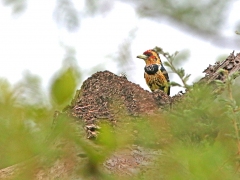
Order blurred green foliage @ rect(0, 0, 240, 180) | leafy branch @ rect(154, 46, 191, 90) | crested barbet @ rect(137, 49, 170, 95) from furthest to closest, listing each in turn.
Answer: crested barbet @ rect(137, 49, 170, 95), leafy branch @ rect(154, 46, 191, 90), blurred green foliage @ rect(0, 0, 240, 180)

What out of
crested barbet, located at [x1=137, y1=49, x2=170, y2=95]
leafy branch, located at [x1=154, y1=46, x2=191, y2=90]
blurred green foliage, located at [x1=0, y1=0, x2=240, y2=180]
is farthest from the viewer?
crested barbet, located at [x1=137, y1=49, x2=170, y2=95]

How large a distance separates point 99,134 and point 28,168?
166 mm

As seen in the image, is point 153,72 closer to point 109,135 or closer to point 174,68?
point 174,68

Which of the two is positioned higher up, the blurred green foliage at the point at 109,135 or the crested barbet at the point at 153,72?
the crested barbet at the point at 153,72

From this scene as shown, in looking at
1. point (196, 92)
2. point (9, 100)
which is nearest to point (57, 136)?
point (9, 100)

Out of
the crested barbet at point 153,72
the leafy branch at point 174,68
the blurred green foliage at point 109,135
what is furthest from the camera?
the crested barbet at point 153,72

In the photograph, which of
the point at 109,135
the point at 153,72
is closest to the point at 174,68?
the point at 109,135

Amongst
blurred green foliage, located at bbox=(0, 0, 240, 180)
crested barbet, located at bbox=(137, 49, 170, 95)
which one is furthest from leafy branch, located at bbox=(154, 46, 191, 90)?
crested barbet, located at bbox=(137, 49, 170, 95)

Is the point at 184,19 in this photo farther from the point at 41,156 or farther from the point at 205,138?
the point at 41,156

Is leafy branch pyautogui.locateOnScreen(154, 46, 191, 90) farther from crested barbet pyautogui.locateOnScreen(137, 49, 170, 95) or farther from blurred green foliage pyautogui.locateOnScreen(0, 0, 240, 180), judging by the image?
crested barbet pyautogui.locateOnScreen(137, 49, 170, 95)

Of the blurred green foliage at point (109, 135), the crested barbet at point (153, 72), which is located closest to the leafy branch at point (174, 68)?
the blurred green foliage at point (109, 135)

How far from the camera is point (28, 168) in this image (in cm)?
104

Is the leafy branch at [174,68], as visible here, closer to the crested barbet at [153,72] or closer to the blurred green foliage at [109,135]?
the blurred green foliage at [109,135]

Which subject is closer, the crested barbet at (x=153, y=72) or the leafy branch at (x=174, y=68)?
the leafy branch at (x=174, y=68)
